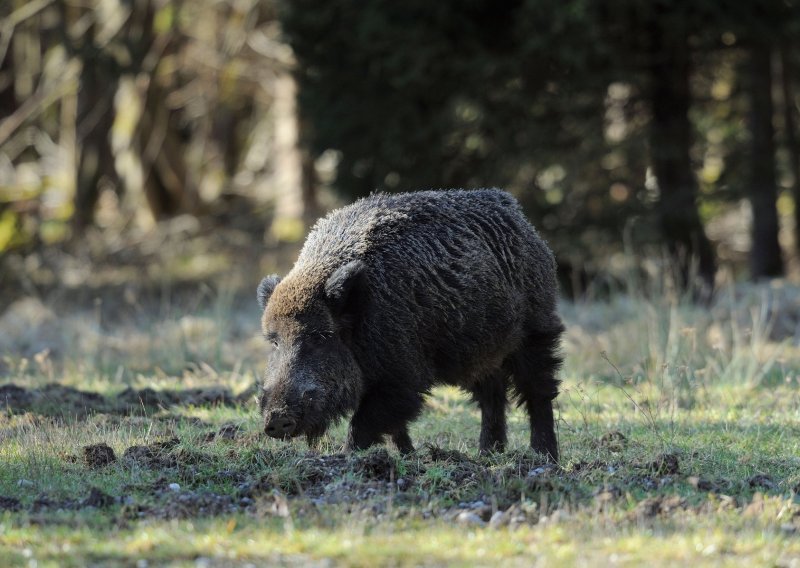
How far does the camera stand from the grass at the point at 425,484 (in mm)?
5520

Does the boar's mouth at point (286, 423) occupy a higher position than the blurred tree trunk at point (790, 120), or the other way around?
the blurred tree trunk at point (790, 120)

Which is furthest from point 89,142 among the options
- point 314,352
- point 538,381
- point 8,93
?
point 314,352

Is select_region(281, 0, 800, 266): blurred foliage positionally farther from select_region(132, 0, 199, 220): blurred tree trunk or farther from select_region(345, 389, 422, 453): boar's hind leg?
select_region(345, 389, 422, 453): boar's hind leg

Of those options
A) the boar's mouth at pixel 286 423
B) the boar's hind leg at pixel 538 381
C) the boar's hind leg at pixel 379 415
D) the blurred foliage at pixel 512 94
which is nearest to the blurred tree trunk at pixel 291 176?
the blurred foliage at pixel 512 94

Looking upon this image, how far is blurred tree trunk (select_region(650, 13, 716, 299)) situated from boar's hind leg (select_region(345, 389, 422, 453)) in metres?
9.33

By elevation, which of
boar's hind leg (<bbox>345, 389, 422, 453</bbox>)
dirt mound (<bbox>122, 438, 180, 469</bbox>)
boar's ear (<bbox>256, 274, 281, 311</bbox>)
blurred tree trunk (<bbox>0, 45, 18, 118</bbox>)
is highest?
blurred tree trunk (<bbox>0, 45, 18, 118</bbox>)

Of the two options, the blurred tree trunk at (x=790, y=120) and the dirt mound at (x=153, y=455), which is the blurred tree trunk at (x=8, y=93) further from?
the dirt mound at (x=153, y=455)

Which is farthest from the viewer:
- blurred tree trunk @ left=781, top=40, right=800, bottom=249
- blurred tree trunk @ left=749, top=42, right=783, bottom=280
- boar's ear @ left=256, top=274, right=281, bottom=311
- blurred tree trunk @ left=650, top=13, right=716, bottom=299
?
blurred tree trunk @ left=781, top=40, right=800, bottom=249

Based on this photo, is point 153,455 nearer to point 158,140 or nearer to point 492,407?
point 492,407

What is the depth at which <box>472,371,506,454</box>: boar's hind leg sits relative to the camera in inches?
327

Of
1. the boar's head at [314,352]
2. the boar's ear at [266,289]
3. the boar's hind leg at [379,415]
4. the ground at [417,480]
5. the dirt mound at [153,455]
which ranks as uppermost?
the boar's ear at [266,289]

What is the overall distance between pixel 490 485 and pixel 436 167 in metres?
10.8

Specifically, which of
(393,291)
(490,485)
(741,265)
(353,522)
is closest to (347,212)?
(393,291)

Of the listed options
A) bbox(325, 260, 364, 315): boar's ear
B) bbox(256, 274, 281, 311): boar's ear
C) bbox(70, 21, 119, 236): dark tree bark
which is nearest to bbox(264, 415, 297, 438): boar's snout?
bbox(325, 260, 364, 315): boar's ear
